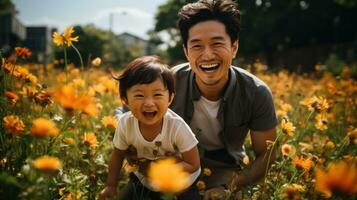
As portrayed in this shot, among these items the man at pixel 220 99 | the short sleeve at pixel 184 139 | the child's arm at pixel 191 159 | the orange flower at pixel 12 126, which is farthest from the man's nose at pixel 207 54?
the orange flower at pixel 12 126

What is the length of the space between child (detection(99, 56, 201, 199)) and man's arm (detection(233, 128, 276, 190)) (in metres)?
0.32

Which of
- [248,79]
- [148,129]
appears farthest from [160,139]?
[248,79]

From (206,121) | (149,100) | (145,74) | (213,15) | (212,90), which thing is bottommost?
(206,121)

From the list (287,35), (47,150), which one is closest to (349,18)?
(287,35)

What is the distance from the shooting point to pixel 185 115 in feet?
8.05

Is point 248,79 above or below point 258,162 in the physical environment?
above

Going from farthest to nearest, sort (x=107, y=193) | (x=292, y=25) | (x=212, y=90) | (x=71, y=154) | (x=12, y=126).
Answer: (x=292, y=25) < (x=212, y=90) < (x=71, y=154) < (x=107, y=193) < (x=12, y=126)

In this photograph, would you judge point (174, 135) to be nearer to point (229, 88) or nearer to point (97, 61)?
point (229, 88)

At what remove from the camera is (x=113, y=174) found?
1832 millimetres

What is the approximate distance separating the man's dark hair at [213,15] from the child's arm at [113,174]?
3.10 ft

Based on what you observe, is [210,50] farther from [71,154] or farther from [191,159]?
[71,154]

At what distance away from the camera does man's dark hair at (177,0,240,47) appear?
2.28 m

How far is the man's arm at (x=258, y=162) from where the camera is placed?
6.78 ft

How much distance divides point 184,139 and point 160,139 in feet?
0.42
